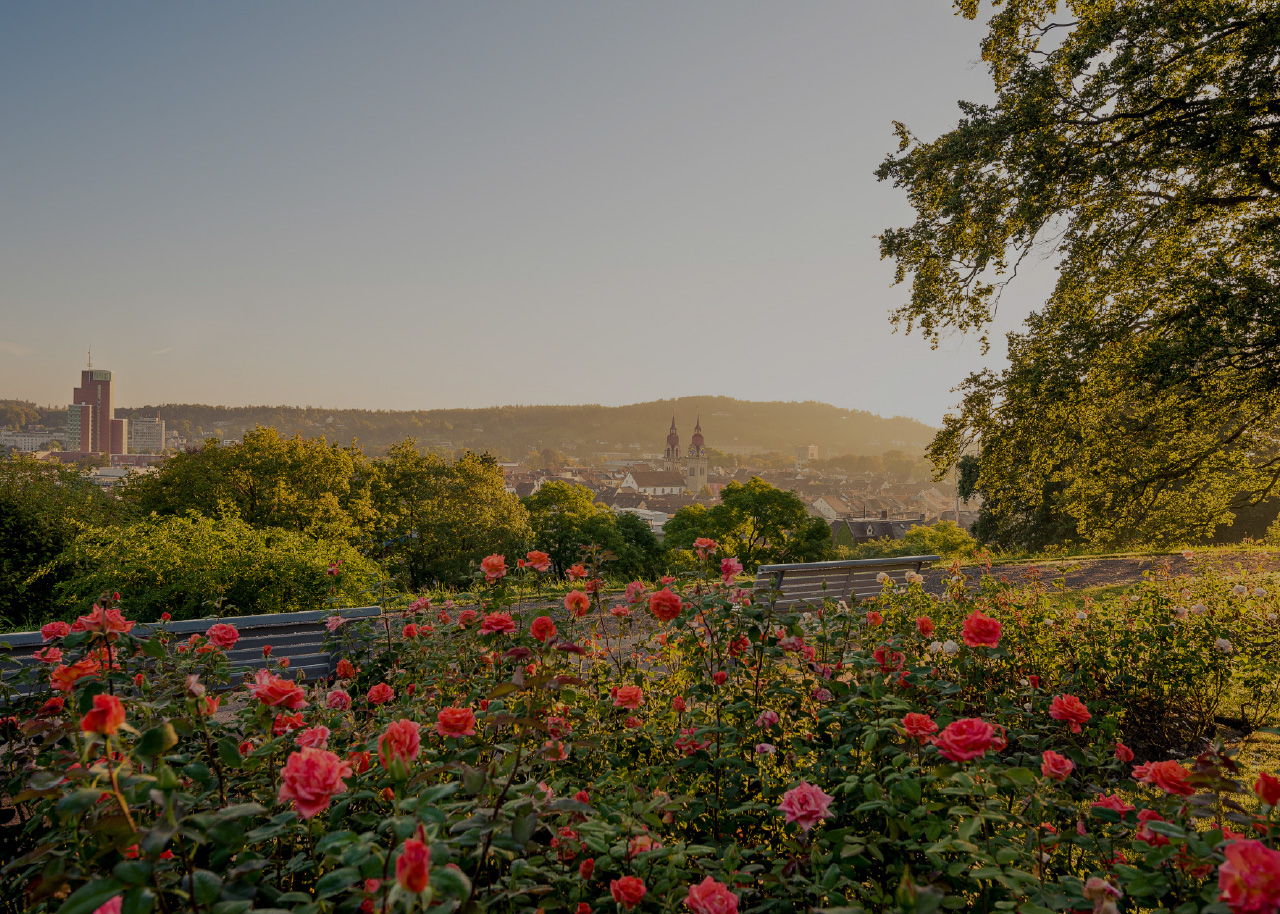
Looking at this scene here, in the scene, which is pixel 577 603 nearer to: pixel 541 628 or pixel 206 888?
pixel 541 628

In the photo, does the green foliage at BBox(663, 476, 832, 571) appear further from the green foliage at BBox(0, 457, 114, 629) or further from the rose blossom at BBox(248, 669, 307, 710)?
the rose blossom at BBox(248, 669, 307, 710)

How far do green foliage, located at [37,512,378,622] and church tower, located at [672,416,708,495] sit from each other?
106 metres

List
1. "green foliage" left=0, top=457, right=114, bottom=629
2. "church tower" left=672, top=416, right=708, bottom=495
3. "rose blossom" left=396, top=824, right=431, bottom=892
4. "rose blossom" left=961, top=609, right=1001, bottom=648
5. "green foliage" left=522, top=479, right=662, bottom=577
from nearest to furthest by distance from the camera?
1. "rose blossom" left=396, top=824, right=431, bottom=892
2. "rose blossom" left=961, top=609, right=1001, bottom=648
3. "green foliage" left=0, top=457, right=114, bottom=629
4. "green foliage" left=522, top=479, right=662, bottom=577
5. "church tower" left=672, top=416, right=708, bottom=495

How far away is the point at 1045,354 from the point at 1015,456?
131cm

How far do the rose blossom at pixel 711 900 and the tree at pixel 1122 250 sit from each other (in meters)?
7.12

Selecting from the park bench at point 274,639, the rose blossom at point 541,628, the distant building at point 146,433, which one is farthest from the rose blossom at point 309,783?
the distant building at point 146,433

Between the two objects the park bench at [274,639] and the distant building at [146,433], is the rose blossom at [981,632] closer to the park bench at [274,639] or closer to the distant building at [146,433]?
the park bench at [274,639]

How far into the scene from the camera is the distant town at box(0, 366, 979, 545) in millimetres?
101875

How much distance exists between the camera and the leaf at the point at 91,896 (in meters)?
0.90

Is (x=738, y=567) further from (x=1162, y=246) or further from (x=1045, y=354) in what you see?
(x=1162, y=246)

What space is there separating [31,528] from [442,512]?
14331 mm

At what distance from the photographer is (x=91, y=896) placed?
92cm

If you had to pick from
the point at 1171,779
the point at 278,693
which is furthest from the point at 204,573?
the point at 1171,779

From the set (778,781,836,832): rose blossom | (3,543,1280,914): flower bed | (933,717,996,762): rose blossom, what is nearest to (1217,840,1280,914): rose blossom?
(3,543,1280,914): flower bed
